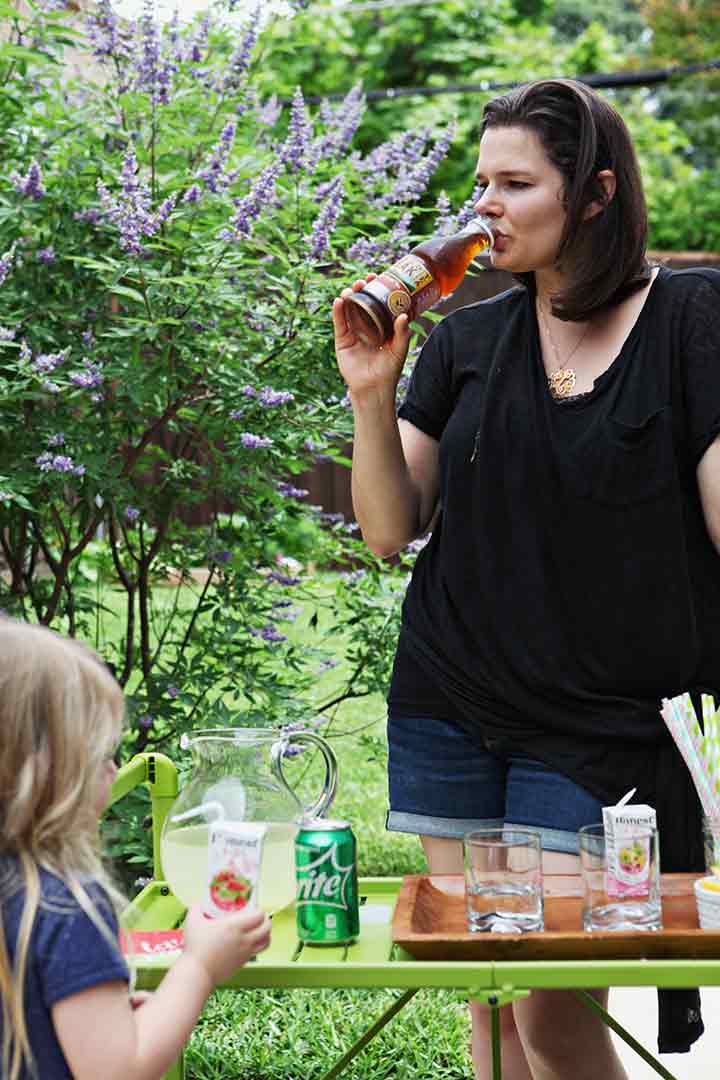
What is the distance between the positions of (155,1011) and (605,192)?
4.18 feet

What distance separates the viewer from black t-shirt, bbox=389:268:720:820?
6.63 ft

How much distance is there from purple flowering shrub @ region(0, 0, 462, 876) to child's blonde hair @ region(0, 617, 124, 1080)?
5.28ft

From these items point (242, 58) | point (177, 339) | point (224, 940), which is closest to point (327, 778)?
point (224, 940)

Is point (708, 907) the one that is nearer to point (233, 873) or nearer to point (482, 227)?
point (233, 873)

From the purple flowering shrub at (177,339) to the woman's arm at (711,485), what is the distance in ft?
4.82

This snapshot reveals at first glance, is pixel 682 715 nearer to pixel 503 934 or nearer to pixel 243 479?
pixel 503 934

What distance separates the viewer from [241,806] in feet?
6.25

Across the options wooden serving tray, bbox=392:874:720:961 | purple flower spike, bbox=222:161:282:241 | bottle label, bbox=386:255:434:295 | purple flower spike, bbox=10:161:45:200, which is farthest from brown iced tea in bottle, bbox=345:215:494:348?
purple flower spike, bbox=10:161:45:200

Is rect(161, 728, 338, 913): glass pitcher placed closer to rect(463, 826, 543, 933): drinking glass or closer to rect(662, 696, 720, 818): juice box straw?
rect(463, 826, 543, 933): drinking glass

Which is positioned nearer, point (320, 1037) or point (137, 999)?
point (137, 999)

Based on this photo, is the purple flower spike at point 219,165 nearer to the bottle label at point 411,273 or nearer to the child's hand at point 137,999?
the bottle label at point 411,273

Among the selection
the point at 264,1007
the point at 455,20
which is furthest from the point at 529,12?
the point at 264,1007

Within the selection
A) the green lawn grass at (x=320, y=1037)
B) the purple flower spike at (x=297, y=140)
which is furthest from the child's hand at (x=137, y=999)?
the purple flower spike at (x=297, y=140)

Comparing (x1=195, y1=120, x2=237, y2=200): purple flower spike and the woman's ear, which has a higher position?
(x1=195, y1=120, x2=237, y2=200): purple flower spike
